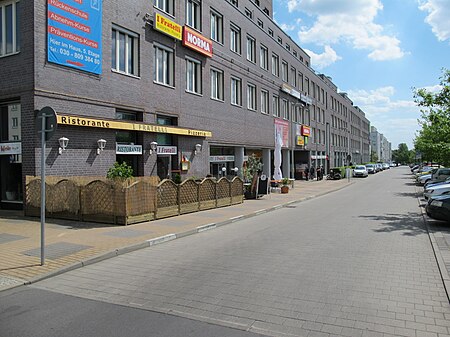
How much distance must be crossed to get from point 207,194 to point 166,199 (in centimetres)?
300

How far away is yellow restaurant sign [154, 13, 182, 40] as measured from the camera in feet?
61.0

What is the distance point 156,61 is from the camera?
1920 centimetres

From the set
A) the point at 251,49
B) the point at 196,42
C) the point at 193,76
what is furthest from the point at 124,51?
the point at 251,49

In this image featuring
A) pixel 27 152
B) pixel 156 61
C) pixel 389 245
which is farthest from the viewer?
pixel 156 61

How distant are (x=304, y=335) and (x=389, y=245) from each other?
579 centimetres

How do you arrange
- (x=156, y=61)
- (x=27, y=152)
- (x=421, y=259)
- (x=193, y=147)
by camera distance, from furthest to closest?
1. (x=193, y=147)
2. (x=156, y=61)
3. (x=27, y=152)
4. (x=421, y=259)

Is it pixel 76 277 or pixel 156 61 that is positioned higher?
pixel 156 61

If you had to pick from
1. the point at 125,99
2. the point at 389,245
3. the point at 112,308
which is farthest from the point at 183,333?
the point at 125,99

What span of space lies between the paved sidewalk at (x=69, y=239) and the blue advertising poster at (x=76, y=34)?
19.4 ft

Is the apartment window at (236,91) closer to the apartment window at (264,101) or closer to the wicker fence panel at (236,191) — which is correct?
the apartment window at (264,101)

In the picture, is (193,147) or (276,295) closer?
(276,295)

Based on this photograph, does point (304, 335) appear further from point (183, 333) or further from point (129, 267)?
point (129, 267)

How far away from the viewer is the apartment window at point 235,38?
28.0m

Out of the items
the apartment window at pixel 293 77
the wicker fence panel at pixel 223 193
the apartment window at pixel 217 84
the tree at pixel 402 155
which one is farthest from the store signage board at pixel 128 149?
the tree at pixel 402 155
